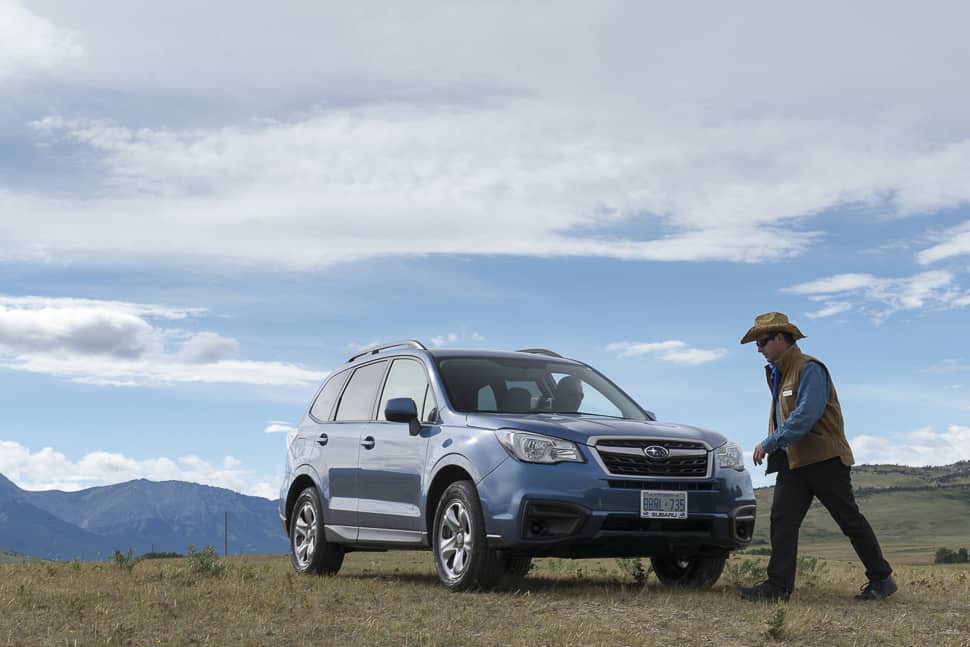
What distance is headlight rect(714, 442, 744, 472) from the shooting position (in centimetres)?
947

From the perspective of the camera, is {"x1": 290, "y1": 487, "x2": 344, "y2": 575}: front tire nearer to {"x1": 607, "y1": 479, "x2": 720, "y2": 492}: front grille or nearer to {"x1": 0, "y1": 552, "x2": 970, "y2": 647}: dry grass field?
{"x1": 0, "y1": 552, "x2": 970, "y2": 647}: dry grass field

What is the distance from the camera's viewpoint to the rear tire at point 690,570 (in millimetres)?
10125

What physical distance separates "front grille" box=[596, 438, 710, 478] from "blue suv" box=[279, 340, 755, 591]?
0.01 meters

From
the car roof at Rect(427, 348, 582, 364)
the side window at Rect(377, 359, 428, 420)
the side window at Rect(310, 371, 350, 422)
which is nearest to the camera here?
the side window at Rect(377, 359, 428, 420)

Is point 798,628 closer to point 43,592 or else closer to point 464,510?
point 464,510

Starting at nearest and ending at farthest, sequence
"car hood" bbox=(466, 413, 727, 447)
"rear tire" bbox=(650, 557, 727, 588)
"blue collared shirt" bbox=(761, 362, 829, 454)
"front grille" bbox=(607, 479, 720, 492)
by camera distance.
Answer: "blue collared shirt" bbox=(761, 362, 829, 454) < "front grille" bbox=(607, 479, 720, 492) < "car hood" bbox=(466, 413, 727, 447) < "rear tire" bbox=(650, 557, 727, 588)

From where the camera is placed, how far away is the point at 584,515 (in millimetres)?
8812

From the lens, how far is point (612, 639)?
6.92 meters

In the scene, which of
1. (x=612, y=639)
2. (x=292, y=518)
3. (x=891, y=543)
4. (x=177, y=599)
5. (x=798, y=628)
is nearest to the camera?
(x=612, y=639)

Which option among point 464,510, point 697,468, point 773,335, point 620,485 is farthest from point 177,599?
point 773,335

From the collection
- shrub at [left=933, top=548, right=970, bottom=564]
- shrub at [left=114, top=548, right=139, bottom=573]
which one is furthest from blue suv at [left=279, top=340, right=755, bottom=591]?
shrub at [left=933, top=548, right=970, bottom=564]

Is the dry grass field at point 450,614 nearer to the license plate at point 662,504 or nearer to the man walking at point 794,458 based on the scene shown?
the man walking at point 794,458

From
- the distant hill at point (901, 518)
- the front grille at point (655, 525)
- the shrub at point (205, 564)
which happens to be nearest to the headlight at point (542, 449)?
the front grille at point (655, 525)

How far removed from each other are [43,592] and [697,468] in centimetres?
529
